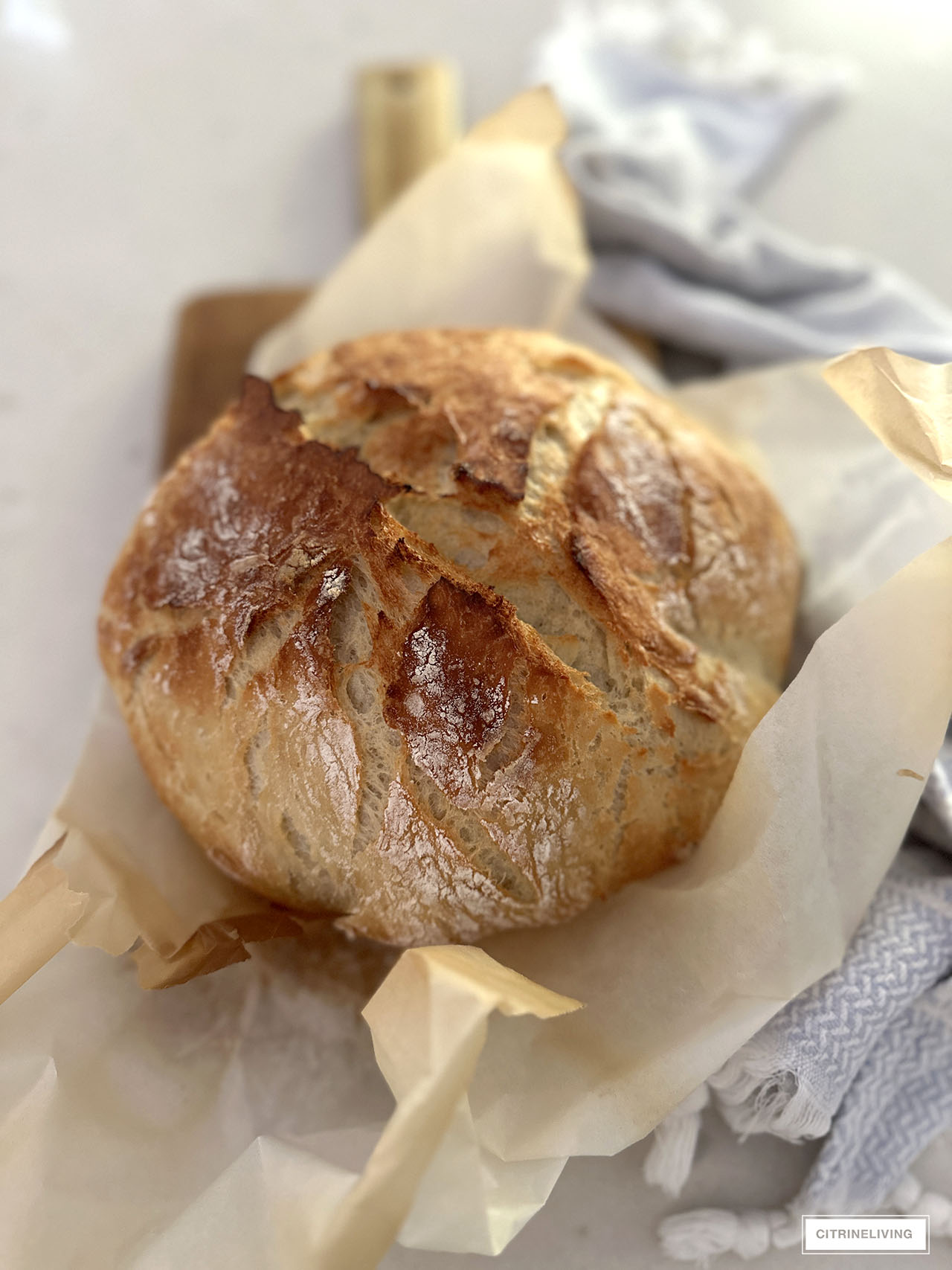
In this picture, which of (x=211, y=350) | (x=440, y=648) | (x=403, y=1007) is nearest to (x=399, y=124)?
(x=211, y=350)

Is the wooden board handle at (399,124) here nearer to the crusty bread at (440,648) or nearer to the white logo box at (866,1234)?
the crusty bread at (440,648)

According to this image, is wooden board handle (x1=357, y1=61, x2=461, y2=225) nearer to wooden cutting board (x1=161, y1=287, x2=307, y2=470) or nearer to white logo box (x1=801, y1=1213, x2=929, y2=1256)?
wooden cutting board (x1=161, y1=287, x2=307, y2=470)

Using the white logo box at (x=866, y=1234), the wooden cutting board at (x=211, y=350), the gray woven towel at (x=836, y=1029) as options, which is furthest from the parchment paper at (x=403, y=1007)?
the wooden cutting board at (x=211, y=350)

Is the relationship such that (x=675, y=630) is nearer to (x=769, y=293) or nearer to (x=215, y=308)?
(x=769, y=293)

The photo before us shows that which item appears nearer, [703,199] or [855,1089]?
[855,1089]

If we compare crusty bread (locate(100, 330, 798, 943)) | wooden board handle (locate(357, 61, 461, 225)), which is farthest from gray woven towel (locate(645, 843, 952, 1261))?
wooden board handle (locate(357, 61, 461, 225))

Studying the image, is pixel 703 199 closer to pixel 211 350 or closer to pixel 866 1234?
pixel 211 350
